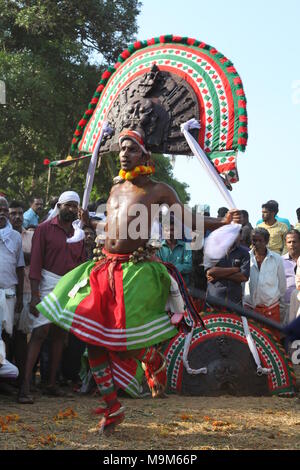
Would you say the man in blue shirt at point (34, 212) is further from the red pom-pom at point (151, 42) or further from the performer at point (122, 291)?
the performer at point (122, 291)

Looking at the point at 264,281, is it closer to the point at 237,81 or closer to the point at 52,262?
the point at 52,262

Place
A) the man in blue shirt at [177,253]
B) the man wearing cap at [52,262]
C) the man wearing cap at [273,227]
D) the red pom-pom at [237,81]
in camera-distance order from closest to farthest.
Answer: the red pom-pom at [237,81] < the man wearing cap at [52,262] < the man in blue shirt at [177,253] < the man wearing cap at [273,227]

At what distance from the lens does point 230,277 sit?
23.3 ft

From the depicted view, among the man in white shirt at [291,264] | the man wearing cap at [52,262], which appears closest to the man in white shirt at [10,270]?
the man wearing cap at [52,262]

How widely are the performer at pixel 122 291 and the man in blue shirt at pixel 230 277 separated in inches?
70.5

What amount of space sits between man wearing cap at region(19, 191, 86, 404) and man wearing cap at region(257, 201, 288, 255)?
3064 millimetres

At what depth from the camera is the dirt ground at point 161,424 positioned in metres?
4.74

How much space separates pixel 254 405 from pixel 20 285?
8.08 ft

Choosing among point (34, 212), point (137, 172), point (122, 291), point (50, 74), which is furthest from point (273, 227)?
point (50, 74)

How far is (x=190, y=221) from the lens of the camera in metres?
5.32

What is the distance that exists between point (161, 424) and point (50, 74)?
12.6m

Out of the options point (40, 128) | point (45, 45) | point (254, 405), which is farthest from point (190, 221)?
point (45, 45)

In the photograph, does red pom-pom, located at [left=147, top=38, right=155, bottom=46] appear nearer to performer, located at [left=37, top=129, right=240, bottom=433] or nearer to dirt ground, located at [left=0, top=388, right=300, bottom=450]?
performer, located at [left=37, top=129, right=240, bottom=433]

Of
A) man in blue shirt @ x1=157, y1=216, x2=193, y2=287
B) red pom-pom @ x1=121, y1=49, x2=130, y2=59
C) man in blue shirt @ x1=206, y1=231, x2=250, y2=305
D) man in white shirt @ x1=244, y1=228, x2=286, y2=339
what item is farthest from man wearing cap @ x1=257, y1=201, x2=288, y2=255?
red pom-pom @ x1=121, y1=49, x2=130, y2=59
